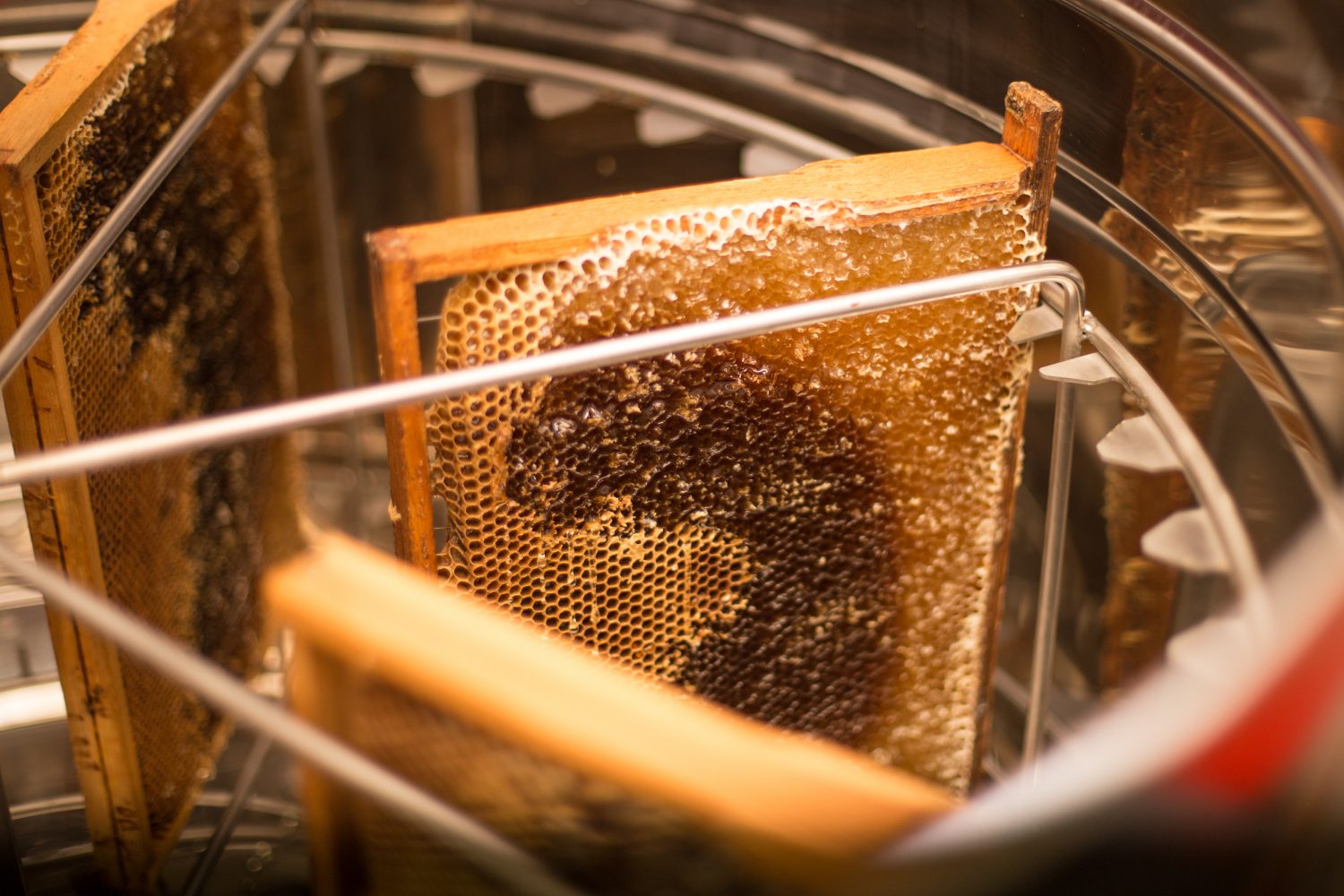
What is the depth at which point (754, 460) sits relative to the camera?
933 millimetres

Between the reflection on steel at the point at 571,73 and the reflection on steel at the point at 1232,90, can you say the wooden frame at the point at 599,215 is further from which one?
the reflection on steel at the point at 571,73

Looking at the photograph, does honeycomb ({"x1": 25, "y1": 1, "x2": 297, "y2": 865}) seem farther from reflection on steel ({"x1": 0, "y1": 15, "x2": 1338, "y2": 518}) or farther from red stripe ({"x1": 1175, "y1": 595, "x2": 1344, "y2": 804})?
red stripe ({"x1": 1175, "y1": 595, "x2": 1344, "y2": 804})

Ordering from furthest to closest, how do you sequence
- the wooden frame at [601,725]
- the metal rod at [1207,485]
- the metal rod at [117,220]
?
the metal rod at [117,220] < the metal rod at [1207,485] < the wooden frame at [601,725]

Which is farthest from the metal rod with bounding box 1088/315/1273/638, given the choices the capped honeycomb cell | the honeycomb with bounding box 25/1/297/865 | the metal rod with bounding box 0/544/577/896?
the honeycomb with bounding box 25/1/297/865

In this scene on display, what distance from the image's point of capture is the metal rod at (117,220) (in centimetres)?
75

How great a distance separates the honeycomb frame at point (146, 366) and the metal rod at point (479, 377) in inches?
10.3

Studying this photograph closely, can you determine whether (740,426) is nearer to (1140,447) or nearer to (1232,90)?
(1140,447)

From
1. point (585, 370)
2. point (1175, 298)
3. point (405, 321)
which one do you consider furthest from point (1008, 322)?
point (405, 321)

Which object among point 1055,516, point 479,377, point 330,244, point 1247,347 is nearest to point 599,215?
point 479,377

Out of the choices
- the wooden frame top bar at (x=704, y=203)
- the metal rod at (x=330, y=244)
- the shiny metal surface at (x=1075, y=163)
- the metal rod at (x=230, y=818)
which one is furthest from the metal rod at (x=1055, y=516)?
the metal rod at (x=330, y=244)

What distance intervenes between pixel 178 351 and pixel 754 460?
26.6 inches

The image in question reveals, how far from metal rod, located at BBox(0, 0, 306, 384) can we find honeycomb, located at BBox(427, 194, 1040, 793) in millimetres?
271

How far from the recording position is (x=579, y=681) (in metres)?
0.50

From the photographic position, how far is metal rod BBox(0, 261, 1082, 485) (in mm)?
637
